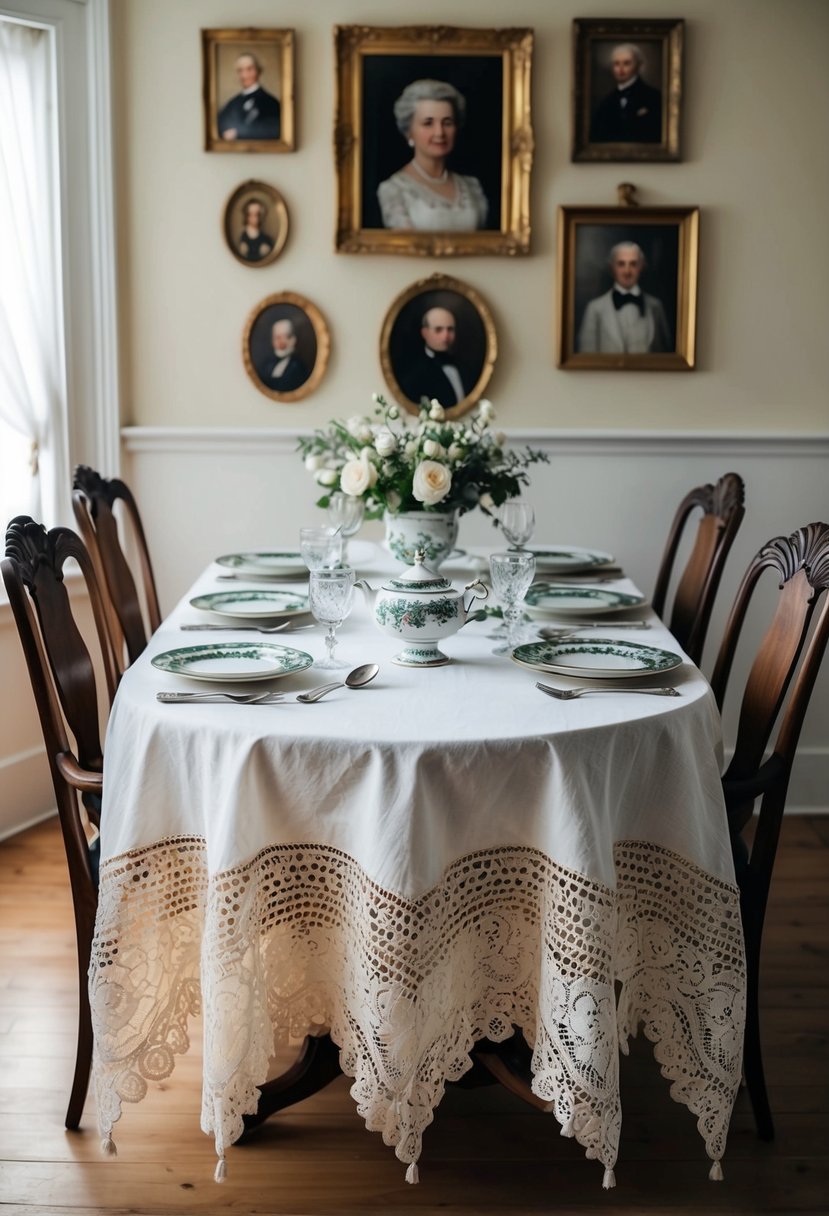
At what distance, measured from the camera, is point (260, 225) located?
11.8ft

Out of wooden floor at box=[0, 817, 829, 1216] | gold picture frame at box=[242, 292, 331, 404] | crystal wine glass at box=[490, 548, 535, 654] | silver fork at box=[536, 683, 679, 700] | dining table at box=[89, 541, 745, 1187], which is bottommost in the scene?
wooden floor at box=[0, 817, 829, 1216]

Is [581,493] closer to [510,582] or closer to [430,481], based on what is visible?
[430,481]

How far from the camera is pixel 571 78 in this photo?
138 inches

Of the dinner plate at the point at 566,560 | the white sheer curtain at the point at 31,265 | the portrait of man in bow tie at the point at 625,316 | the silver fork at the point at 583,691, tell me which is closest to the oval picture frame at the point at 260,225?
the white sheer curtain at the point at 31,265

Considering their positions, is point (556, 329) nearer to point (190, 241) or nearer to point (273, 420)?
point (273, 420)

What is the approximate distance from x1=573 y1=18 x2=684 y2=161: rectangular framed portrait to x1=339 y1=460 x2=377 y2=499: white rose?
1579 millimetres

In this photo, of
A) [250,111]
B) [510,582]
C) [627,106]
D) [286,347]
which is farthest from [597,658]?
[250,111]

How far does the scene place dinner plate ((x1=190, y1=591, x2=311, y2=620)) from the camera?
2389 mm

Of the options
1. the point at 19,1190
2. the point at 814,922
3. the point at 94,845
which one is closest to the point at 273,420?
the point at 94,845

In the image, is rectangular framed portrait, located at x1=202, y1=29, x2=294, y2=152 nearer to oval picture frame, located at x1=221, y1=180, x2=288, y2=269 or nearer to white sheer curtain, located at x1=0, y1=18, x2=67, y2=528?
oval picture frame, located at x1=221, y1=180, x2=288, y2=269

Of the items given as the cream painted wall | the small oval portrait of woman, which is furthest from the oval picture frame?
the small oval portrait of woman

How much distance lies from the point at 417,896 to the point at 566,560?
1523 millimetres

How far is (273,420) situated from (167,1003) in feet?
7.35

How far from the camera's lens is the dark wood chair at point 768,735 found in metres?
2.01
